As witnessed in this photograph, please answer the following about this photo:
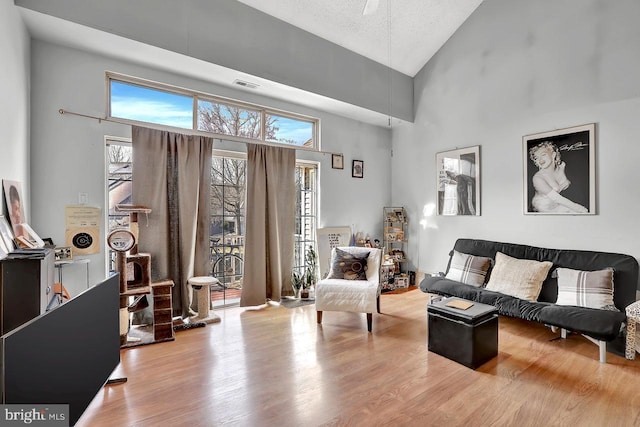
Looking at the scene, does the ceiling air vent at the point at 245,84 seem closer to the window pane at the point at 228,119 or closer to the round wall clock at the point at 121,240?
the window pane at the point at 228,119

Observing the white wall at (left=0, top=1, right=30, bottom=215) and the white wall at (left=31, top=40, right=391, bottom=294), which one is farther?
the white wall at (left=31, top=40, right=391, bottom=294)

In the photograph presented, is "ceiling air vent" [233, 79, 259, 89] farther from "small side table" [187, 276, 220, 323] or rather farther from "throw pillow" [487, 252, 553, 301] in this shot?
"throw pillow" [487, 252, 553, 301]

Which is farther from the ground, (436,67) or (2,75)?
(436,67)

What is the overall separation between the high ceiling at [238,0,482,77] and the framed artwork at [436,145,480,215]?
1.60 meters

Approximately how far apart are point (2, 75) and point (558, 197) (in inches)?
196

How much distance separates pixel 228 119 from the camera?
3.90 meters

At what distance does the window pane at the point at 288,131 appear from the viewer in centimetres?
425

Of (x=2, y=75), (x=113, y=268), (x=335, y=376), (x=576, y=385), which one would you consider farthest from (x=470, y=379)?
(x=2, y=75)

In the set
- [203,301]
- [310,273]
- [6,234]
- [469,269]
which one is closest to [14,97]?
[6,234]

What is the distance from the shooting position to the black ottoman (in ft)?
8.13

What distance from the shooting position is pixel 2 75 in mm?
2014

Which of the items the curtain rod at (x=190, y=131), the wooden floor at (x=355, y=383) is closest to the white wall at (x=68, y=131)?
the curtain rod at (x=190, y=131)

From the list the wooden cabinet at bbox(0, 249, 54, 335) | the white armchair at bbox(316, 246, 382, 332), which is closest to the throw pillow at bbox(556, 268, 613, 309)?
the white armchair at bbox(316, 246, 382, 332)

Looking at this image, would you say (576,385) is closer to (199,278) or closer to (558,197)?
(558,197)
